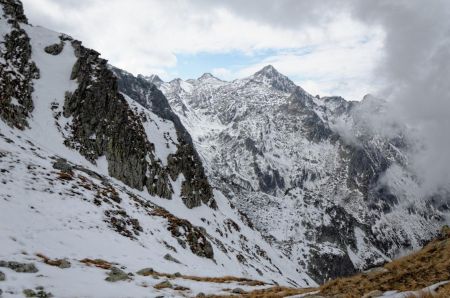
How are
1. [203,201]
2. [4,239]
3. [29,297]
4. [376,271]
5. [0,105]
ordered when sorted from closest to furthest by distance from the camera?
[29,297]
[376,271]
[4,239]
[0,105]
[203,201]

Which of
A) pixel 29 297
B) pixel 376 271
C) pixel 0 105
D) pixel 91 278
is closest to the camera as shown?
pixel 29 297

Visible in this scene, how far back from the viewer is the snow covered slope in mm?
23391

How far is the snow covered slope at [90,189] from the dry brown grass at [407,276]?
27.2ft

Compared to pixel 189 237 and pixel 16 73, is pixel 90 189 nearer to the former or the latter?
pixel 189 237

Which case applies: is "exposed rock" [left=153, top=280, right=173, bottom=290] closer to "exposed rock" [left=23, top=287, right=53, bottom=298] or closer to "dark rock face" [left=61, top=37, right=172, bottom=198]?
"exposed rock" [left=23, top=287, right=53, bottom=298]

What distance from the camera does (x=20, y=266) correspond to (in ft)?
60.8

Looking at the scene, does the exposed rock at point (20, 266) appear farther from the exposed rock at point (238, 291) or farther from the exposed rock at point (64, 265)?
the exposed rock at point (238, 291)

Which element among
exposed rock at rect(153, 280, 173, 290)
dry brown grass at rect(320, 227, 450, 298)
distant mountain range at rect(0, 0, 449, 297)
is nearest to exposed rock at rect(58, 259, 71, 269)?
distant mountain range at rect(0, 0, 449, 297)

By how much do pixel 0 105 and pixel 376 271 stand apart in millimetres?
68676

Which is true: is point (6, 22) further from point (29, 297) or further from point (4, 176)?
point (29, 297)

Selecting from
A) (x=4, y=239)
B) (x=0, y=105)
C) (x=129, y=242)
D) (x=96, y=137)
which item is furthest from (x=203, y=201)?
(x=4, y=239)

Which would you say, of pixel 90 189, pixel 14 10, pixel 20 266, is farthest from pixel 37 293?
pixel 14 10

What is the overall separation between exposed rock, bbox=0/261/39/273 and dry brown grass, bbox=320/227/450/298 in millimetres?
13099

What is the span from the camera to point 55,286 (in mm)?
17516
